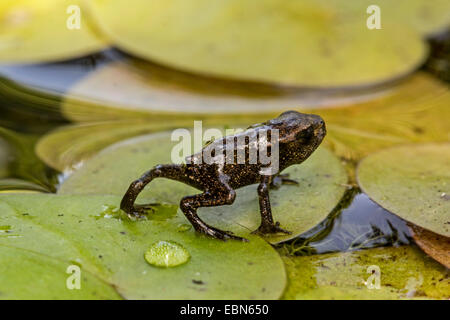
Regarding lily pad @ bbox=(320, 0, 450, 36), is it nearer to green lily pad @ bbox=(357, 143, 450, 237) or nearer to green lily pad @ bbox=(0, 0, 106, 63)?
green lily pad @ bbox=(357, 143, 450, 237)

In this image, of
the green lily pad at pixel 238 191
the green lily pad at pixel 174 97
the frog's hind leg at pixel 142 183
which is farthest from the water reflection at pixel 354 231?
the green lily pad at pixel 174 97

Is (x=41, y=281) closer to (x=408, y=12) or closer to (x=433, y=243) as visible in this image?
(x=433, y=243)

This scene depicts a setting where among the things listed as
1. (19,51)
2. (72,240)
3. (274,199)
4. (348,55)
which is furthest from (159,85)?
(72,240)

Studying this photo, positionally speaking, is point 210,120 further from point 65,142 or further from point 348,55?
point 348,55

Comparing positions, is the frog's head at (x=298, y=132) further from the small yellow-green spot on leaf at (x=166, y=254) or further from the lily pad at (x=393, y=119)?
the small yellow-green spot on leaf at (x=166, y=254)

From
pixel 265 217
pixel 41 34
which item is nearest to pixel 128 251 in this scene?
pixel 265 217

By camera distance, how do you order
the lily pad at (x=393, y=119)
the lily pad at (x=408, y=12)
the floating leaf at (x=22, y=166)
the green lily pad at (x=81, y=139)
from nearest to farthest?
the floating leaf at (x=22, y=166), the green lily pad at (x=81, y=139), the lily pad at (x=393, y=119), the lily pad at (x=408, y=12)
